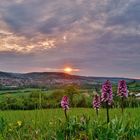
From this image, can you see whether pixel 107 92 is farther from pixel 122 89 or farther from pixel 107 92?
pixel 122 89

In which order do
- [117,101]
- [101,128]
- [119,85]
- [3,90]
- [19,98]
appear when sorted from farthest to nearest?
[3,90] < [19,98] < [117,101] < [119,85] < [101,128]

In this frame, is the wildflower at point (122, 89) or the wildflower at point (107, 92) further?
the wildflower at point (122, 89)

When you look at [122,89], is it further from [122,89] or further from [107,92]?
[107,92]

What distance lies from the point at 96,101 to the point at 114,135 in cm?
157

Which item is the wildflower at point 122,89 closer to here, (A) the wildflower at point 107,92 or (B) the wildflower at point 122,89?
(B) the wildflower at point 122,89

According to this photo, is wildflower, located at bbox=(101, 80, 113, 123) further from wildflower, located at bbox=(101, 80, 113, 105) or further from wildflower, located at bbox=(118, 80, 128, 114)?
wildflower, located at bbox=(118, 80, 128, 114)

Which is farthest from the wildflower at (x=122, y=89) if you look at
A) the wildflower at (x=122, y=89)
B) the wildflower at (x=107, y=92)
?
the wildflower at (x=107, y=92)

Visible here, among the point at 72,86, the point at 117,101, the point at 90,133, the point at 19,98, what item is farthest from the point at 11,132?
the point at 19,98

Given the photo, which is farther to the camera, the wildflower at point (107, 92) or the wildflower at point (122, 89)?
the wildflower at point (122, 89)

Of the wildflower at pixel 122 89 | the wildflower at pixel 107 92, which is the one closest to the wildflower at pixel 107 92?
the wildflower at pixel 107 92

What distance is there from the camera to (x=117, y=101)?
8.61 metres

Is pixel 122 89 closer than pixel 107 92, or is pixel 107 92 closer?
pixel 107 92

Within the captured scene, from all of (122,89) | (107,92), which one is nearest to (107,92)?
(107,92)

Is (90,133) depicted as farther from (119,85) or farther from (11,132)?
(11,132)
